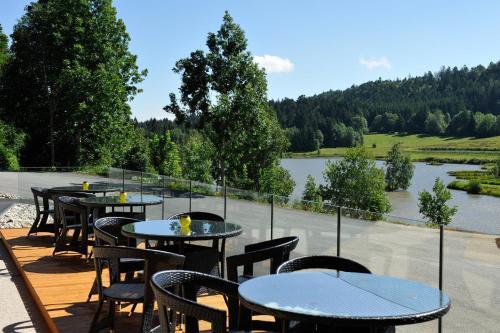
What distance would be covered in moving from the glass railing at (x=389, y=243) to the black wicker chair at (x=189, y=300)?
1.80 metres

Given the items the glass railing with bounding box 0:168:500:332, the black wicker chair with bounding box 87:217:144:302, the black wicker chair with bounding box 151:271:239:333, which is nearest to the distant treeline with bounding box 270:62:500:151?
the glass railing with bounding box 0:168:500:332

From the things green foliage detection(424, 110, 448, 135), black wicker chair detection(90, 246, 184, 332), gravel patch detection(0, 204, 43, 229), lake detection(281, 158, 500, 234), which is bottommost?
lake detection(281, 158, 500, 234)

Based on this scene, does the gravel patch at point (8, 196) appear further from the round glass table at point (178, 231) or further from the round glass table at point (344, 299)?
the round glass table at point (344, 299)

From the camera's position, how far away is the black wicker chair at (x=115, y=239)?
4.56 metres

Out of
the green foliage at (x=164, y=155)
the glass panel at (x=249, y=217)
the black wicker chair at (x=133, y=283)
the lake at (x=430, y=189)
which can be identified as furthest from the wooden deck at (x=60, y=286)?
the green foliage at (x=164, y=155)

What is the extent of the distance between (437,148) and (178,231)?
370 ft

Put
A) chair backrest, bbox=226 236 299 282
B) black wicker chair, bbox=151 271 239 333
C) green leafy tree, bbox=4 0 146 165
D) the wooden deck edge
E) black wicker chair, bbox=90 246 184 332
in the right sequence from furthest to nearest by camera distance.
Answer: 1. green leafy tree, bbox=4 0 146 165
2. the wooden deck edge
3. chair backrest, bbox=226 236 299 282
4. black wicker chair, bbox=90 246 184 332
5. black wicker chair, bbox=151 271 239 333

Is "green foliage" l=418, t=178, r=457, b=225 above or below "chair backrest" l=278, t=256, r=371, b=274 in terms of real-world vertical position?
below

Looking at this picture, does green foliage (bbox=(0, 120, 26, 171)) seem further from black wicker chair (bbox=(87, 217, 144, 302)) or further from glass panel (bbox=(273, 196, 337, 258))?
glass panel (bbox=(273, 196, 337, 258))

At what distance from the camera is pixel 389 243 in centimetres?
470

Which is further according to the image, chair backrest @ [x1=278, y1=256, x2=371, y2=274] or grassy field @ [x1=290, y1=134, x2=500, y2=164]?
grassy field @ [x1=290, y1=134, x2=500, y2=164]

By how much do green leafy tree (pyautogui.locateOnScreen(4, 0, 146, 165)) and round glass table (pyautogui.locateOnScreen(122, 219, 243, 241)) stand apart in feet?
86.4

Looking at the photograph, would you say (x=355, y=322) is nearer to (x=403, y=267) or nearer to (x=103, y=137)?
(x=403, y=267)

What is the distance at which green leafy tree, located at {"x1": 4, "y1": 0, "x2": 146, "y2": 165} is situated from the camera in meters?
30.8
